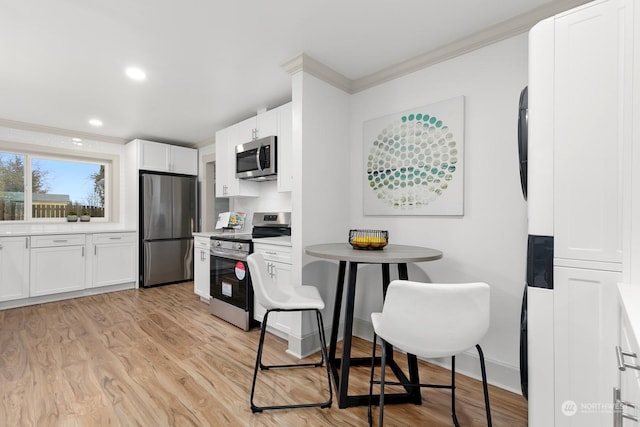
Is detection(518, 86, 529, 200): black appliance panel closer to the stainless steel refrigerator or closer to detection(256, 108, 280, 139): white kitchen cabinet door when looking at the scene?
detection(256, 108, 280, 139): white kitchen cabinet door

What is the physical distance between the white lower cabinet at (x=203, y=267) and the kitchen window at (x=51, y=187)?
85.1 inches

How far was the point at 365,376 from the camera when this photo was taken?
209 centimetres

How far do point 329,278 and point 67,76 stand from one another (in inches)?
116

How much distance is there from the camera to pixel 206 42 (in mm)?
2146

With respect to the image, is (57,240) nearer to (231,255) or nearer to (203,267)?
(203,267)

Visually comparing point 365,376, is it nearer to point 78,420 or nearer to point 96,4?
point 78,420

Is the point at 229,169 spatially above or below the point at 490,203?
above

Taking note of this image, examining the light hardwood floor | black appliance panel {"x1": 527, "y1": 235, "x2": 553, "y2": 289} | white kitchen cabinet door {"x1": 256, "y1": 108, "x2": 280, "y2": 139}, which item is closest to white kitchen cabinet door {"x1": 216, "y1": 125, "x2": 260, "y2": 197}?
white kitchen cabinet door {"x1": 256, "y1": 108, "x2": 280, "y2": 139}

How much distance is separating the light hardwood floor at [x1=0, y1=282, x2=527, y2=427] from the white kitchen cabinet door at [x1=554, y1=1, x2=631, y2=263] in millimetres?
1139

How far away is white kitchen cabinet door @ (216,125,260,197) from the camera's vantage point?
3830 millimetres

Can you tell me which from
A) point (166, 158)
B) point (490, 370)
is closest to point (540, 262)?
point (490, 370)

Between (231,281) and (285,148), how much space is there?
4.88 ft

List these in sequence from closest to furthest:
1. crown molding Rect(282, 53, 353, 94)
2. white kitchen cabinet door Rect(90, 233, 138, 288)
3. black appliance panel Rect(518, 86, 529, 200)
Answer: black appliance panel Rect(518, 86, 529, 200) → crown molding Rect(282, 53, 353, 94) → white kitchen cabinet door Rect(90, 233, 138, 288)

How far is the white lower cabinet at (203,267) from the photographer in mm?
3574
